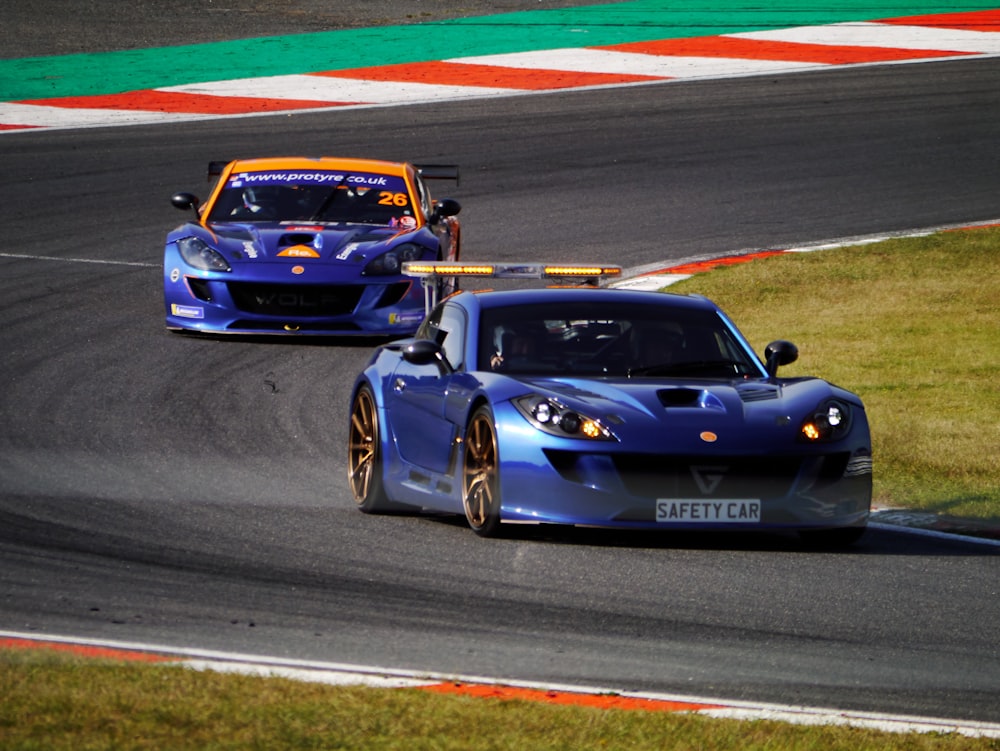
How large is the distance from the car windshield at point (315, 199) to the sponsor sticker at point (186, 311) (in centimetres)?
108

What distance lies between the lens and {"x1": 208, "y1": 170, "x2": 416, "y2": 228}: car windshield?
14.8m

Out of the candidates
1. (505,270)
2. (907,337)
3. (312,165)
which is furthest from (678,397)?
(312,165)

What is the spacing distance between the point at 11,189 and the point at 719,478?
14.2 metres

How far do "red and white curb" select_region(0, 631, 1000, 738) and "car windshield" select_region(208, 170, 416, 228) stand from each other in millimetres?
9398

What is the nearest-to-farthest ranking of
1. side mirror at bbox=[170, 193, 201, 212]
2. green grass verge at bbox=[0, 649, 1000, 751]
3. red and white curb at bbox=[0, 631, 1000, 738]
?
green grass verge at bbox=[0, 649, 1000, 751] < red and white curb at bbox=[0, 631, 1000, 738] < side mirror at bbox=[170, 193, 201, 212]

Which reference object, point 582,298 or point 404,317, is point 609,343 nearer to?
point 582,298

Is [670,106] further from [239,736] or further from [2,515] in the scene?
[239,736]

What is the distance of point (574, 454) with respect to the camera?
7652 mm

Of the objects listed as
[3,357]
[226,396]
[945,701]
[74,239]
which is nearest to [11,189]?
[74,239]

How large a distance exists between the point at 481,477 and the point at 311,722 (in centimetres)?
343

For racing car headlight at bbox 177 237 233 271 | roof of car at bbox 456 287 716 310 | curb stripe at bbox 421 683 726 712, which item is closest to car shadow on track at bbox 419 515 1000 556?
roof of car at bbox 456 287 716 310

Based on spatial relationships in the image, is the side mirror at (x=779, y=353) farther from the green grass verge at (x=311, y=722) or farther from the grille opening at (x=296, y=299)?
the grille opening at (x=296, y=299)

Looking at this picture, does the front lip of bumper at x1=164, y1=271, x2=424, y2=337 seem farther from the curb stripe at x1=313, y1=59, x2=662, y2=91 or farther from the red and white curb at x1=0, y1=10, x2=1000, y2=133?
the curb stripe at x1=313, y1=59, x2=662, y2=91

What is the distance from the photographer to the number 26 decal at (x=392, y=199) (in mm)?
15078
